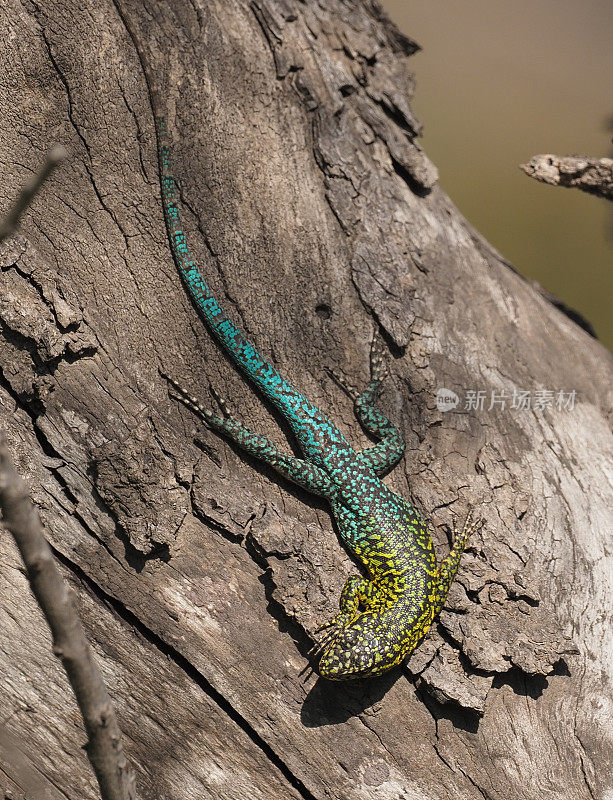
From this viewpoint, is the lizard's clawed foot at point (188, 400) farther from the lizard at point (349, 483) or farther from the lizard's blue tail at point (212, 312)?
the lizard's blue tail at point (212, 312)

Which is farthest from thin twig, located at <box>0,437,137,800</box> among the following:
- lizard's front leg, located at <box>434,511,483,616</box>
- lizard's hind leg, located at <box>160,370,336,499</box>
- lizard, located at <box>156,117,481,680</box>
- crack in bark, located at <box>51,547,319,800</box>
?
lizard's front leg, located at <box>434,511,483,616</box>

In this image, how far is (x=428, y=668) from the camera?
343 centimetres

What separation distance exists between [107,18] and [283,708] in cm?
391

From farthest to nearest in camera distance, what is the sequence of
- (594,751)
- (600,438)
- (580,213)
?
(580,213) < (600,438) < (594,751)

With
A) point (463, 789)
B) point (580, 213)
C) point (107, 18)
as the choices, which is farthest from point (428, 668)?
point (580, 213)

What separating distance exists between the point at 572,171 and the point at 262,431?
2.87m

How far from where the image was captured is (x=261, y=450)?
364 centimetres

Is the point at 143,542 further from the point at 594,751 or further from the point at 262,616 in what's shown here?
the point at 594,751

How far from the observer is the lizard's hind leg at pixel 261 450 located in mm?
3635

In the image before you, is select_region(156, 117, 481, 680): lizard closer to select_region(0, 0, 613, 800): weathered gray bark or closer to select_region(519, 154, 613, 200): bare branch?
select_region(0, 0, 613, 800): weathered gray bark

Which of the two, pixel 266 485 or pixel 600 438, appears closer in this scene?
pixel 266 485

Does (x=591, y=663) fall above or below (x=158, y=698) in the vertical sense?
above

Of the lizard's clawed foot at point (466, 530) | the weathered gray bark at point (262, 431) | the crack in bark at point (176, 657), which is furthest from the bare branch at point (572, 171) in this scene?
the crack in bark at point (176, 657)

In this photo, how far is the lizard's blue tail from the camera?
3.67 metres
